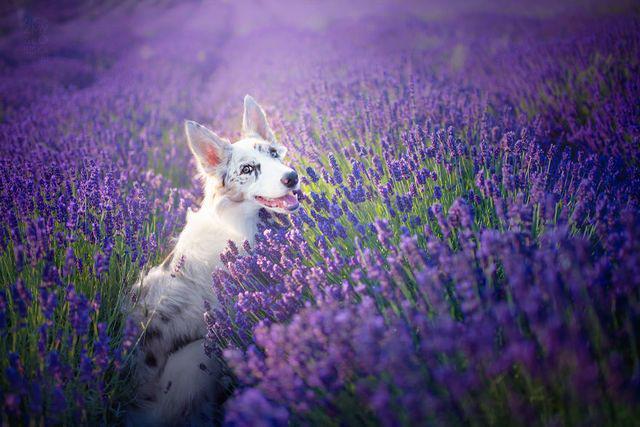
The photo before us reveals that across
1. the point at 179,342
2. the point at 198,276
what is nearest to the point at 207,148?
the point at 198,276

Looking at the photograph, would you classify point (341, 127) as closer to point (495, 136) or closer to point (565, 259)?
point (495, 136)

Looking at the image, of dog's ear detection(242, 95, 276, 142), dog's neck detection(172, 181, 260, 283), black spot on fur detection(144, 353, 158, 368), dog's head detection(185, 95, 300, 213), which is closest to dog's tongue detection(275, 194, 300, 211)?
dog's head detection(185, 95, 300, 213)

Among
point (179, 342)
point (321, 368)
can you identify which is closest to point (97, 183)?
point (179, 342)

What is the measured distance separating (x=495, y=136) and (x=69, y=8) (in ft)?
51.2

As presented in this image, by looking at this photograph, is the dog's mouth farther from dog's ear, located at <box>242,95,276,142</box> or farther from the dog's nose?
dog's ear, located at <box>242,95,276,142</box>

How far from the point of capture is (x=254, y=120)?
2.61 meters

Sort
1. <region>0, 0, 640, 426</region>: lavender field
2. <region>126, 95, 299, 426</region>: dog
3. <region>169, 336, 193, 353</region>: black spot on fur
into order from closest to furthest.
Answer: <region>0, 0, 640, 426</region>: lavender field < <region>126, 95, 299, 426</region>: dog < <region>169, 336, 193, 353</region>: black spot on fur

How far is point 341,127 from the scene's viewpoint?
3289 mm

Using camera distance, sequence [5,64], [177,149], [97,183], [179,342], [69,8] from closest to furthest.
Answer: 1. [179,342]
2. [97,183]
3. [177,149]
4. [5,64]
5. [69,8]

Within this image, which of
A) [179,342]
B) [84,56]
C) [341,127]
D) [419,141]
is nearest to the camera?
[179,342]

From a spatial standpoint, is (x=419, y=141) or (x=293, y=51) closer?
(x=419, y=141)

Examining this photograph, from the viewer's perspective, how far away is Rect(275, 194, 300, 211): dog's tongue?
2.05 metres

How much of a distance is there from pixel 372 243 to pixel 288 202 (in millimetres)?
625

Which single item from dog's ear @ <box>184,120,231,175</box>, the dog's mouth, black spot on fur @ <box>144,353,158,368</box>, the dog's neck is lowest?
black spot on fur @ <box>144,353,158,368</box>
